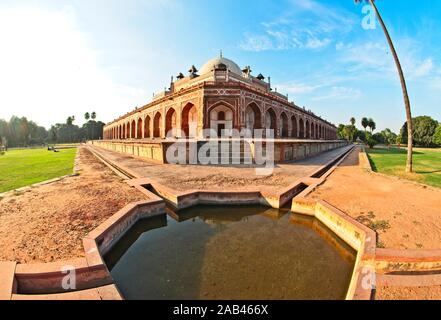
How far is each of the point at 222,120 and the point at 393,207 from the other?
17.0 m

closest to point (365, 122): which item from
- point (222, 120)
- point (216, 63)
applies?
point (216, 63)

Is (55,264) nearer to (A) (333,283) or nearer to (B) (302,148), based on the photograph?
(A) (333,283)

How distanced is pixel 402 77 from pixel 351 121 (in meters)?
83.7

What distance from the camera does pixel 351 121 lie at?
80.5 meters

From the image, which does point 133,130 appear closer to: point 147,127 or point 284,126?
point 147,127

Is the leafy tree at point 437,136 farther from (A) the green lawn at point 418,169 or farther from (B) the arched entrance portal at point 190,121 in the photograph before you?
(B) the arched entrance portal at point 190,121

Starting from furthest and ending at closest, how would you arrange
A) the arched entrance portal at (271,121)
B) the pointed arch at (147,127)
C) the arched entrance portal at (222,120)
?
the pointed arch at (147,127), the arched entrance portal at (271,121), the arched entrance portal at (222,120)

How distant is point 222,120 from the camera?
20453 millimetres

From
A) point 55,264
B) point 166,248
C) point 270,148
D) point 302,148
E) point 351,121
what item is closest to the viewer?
point 55,264

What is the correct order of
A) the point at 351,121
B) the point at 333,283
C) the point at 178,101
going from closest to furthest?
1. the point at 333,283
2. the point at 178,101
3. the point at 351,121

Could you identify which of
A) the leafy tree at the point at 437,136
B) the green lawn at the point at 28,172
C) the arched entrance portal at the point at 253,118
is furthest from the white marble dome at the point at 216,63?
the leafy tree at the point at 437,136

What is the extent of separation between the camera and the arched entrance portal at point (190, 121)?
21.3 metres
